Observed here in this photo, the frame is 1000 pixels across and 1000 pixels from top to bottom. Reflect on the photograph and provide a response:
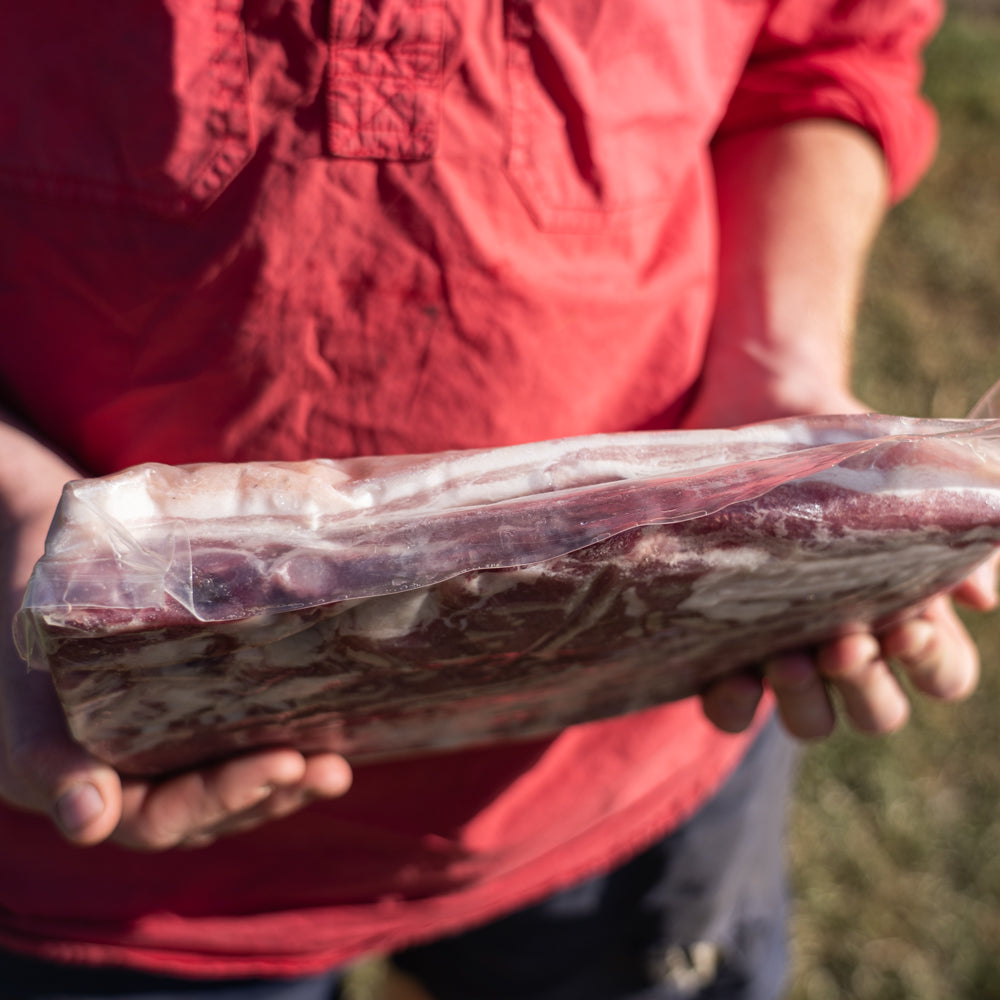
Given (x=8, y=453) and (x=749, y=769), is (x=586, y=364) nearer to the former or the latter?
(x=8, y=453)

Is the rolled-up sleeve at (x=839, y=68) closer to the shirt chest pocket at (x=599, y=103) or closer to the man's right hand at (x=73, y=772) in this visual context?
the shirt chest pocket at (x=599, y=103)

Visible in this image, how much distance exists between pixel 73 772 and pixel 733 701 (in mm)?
728

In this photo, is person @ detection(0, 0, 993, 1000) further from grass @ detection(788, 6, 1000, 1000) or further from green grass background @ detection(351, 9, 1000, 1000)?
grass @ detection(788, 6, 1000, 1000)

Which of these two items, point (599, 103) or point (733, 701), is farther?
point (733, 701)

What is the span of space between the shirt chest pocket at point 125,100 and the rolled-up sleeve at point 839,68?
752mm

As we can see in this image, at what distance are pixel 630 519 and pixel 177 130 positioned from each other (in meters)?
Result: 0.54

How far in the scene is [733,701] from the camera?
3.74 ft

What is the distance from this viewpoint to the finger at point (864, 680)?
Answer: 110 centimetres

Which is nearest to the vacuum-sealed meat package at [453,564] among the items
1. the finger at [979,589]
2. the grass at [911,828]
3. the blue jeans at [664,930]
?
the finger at [979,589]

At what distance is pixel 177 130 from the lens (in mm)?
845

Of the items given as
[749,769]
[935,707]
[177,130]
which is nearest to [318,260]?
[177,130]

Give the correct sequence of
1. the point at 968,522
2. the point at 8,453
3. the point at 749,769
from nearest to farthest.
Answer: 1. the point at 968,522
2. the point at 8,453
3. the point at 749,769

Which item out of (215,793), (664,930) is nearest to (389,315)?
(215,793)

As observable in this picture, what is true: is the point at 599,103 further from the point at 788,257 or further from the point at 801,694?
the point at 801,694
